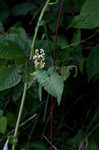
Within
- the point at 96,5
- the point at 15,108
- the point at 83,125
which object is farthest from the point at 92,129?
the point at 96,5

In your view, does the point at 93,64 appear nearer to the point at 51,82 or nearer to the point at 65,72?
the point at 65,72

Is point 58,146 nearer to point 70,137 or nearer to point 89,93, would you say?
point 70,137

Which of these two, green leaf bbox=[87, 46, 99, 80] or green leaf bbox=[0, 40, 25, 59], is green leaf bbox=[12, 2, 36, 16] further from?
green leaf bbox=[0, 40, 25, 59]

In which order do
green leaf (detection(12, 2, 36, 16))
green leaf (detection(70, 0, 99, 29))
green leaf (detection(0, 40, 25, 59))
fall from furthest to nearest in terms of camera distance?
1. green leaf (detection(12, 2, 36, 16))
2. green leaf (detection(70, 0, 99, 29))
3. green leaf (detection(0, 40, 25, 59))

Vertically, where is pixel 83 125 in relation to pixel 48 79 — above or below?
below

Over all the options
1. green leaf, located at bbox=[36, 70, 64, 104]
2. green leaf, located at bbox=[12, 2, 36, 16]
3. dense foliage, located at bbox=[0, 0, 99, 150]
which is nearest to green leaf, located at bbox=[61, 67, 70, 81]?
dense foliage, located at bbox=[0, 0, 99, 150]

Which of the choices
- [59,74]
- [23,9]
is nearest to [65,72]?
[59,74]
